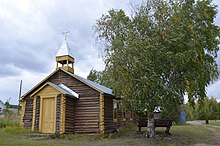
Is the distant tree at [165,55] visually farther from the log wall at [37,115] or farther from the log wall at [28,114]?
the log wall at [28,114]

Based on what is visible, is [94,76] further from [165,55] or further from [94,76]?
[165,55]

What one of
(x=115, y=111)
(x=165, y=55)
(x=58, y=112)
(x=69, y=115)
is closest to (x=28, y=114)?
(x=58, y=112)

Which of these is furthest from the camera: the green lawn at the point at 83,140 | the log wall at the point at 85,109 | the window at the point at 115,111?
the window at the point at 115,111

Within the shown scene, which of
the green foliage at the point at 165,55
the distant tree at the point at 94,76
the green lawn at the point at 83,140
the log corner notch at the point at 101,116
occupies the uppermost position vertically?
the distant tree at the point at 94,76

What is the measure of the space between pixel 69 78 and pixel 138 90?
7.70 metres

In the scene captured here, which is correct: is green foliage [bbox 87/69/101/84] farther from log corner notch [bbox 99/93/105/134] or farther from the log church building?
log corner notch [bbox 99/93/105/134]

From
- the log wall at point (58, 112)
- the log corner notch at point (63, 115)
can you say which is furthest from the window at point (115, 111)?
the log wall at point (58, 112)

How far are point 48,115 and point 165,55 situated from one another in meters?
9.89

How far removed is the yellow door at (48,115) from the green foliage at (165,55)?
547cm

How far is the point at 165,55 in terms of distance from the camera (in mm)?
14750

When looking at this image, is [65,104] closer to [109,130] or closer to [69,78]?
[69,78]

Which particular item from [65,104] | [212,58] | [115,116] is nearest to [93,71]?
[115,116]

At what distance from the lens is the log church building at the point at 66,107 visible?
18.1m

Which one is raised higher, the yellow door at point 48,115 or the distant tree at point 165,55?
the distant tree at point 165,55
